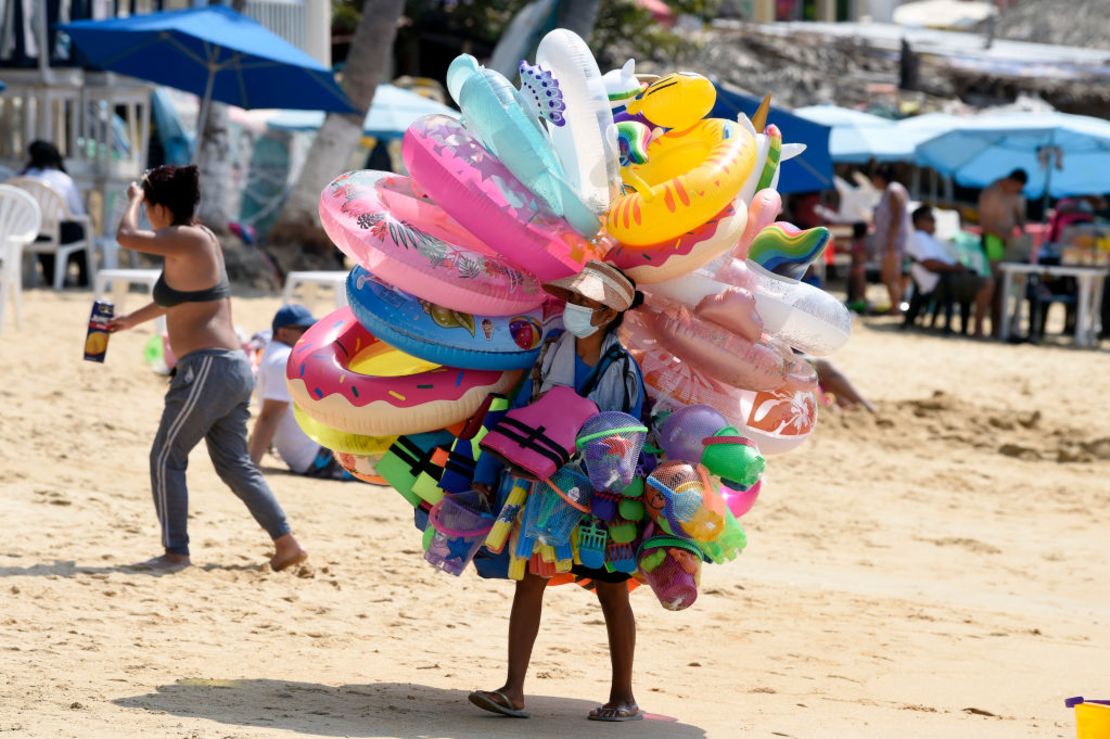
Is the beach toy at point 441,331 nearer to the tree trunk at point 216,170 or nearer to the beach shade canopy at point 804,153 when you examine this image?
the beach shade canopy at point 804,153

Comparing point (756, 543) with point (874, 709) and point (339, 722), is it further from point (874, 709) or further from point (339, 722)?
point (339, 722)

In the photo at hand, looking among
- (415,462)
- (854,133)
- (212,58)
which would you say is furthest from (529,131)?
(854,133)

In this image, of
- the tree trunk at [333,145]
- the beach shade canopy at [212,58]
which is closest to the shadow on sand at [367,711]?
the beach shade canopy at [212,58]

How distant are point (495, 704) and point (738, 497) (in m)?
0.97

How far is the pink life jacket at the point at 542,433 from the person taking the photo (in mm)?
4418

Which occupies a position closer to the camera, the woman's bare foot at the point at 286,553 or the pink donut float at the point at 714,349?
the pink donut float at the point at 714,349

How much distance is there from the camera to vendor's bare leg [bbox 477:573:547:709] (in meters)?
4.71

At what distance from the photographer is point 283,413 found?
8.29 m

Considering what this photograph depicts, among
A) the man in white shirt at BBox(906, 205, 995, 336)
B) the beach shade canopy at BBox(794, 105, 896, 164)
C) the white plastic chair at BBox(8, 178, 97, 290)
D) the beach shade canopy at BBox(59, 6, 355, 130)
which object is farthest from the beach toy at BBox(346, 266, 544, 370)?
the beach shade canopy at BBox(794, 105, 896, 164)

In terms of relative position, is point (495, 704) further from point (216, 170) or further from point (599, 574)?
point (216, 170)

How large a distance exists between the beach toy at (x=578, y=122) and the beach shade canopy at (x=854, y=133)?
15.8m

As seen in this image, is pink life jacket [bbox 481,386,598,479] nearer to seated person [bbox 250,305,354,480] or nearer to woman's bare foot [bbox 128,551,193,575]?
woman's bare foot [bbox 128,551,193,575]

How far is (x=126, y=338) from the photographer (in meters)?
12.1

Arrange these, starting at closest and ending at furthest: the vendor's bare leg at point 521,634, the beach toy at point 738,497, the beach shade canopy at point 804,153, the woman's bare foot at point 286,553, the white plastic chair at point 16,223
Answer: the vendor's bare leg at point 521,634 → the beach toy at point 738,497 → the woman's bare foot at point 286,553 → the white plastic chair at point 16,223 → the beach shade canopy at point 804,153
